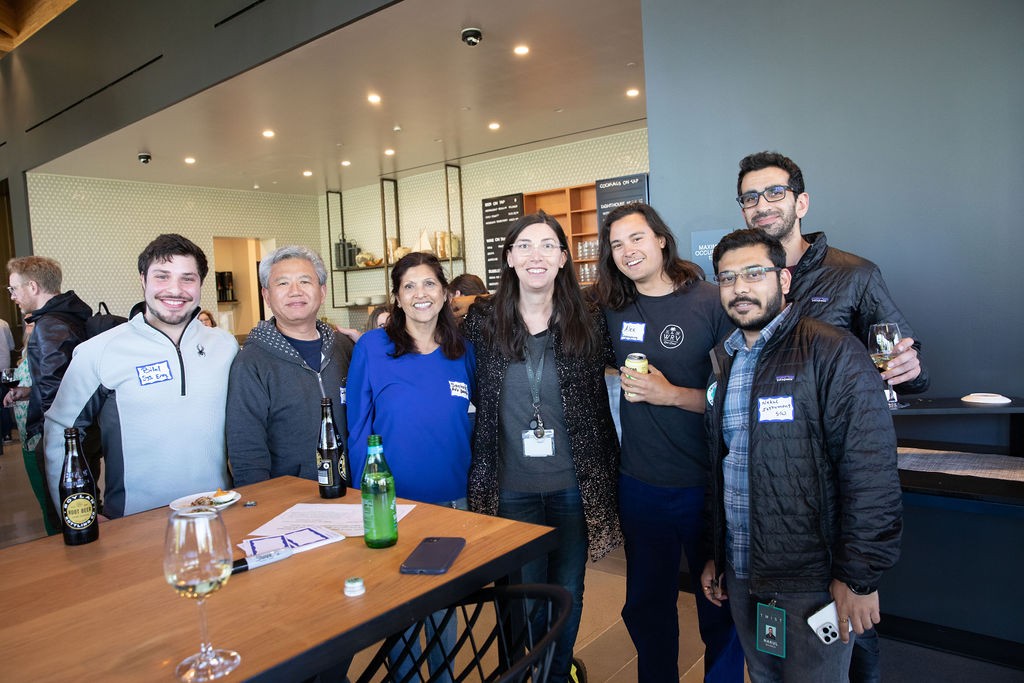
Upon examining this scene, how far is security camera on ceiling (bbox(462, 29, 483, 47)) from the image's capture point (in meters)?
Answer: 4.87

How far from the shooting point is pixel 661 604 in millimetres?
2059

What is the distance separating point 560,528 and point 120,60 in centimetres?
742

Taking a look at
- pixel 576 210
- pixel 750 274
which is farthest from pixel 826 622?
pixel 576 210

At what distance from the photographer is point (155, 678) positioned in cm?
98

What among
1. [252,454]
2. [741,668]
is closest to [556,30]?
[252,454]

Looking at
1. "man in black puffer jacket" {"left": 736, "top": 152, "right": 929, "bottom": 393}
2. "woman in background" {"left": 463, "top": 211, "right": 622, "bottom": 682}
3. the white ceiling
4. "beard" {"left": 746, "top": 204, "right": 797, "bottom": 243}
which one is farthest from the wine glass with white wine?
the white ceiling

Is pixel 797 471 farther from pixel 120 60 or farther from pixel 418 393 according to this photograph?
pixel 120 60

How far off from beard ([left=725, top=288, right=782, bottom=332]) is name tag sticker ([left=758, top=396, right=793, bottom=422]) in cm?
19

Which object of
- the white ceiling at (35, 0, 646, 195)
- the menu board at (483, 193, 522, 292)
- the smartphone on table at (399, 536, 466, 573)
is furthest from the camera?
the menu board at (483, 193, 522, 292)

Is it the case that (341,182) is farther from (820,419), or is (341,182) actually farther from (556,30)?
(820,419)

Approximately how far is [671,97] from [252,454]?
102 inches

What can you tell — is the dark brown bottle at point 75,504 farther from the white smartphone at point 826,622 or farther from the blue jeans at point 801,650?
the white smartphone at point 826,622

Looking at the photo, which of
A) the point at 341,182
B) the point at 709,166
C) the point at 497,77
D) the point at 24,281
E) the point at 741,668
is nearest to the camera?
the point at 741,668

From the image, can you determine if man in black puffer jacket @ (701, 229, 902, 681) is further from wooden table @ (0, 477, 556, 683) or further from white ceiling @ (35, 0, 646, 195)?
white ceiling @ (35, 0, 646, 195)
